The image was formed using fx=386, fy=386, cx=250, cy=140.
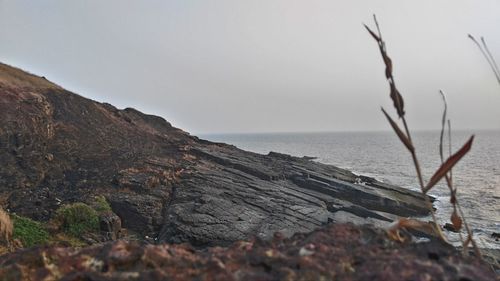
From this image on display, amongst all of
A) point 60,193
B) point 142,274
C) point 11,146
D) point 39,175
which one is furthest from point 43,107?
point 142,274

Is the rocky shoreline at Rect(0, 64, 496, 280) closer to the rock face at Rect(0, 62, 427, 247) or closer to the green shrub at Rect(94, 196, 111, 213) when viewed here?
the rock face at Rect(0, 62, 427, 247)

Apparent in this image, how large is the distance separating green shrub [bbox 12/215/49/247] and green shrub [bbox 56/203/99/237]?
0.82 meters

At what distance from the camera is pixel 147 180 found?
22.2 meters

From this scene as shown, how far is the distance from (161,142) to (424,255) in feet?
105

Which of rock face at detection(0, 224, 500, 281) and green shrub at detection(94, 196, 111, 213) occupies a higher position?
rock face at detection(0, 224, 500, 281)

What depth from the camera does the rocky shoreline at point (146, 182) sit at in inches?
705

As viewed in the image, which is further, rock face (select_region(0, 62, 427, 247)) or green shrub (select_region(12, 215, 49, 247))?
rock face (select_region(0, 62, 427, 247))

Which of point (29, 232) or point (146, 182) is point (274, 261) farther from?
point (146, 182)

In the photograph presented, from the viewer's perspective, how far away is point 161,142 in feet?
108

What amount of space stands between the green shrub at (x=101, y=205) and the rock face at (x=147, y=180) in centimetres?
58

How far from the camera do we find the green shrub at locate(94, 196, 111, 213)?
17062mm

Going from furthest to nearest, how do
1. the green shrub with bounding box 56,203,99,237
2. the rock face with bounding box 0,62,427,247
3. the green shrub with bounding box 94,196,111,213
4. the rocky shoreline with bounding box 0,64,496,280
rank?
the rock face with bounding box 0,62,427,247, the rocky shoreline with bounding box 0,64,496,280, the green shrub with bounding box 94,196,111,213, the green shrub with bounding box 56,203,99,237

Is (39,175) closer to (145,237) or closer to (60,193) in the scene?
(60,193)

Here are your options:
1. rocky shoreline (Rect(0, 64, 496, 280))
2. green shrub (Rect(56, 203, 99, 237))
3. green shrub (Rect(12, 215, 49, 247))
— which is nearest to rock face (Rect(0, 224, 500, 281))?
rocky shoreline (Rect(0, 64, 496, 280))
